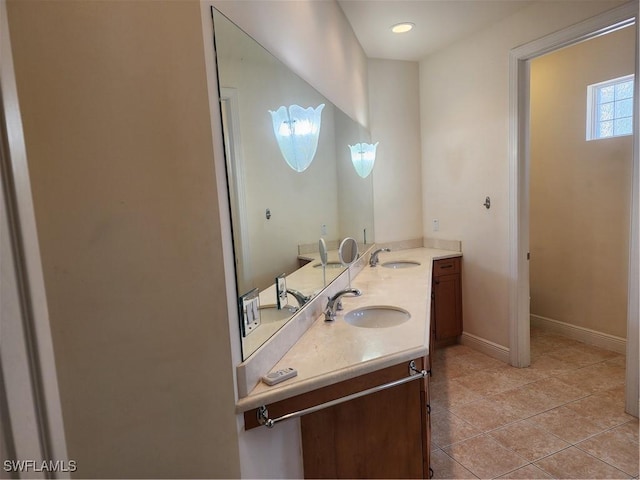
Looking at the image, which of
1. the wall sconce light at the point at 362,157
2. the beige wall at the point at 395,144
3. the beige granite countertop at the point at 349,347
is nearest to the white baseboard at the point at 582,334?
the beige wall at the point at 395,144

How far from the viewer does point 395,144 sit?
368 centimetres

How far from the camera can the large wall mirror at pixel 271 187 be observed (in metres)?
1.21

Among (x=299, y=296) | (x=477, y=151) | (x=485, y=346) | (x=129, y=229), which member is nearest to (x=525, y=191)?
(x=477, y=151)

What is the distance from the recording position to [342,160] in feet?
8.53

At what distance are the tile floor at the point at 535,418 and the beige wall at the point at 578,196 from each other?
0.51 m

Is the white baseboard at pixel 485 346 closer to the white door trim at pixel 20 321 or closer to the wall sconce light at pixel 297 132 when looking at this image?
the wall sconce light at pixel 297 132

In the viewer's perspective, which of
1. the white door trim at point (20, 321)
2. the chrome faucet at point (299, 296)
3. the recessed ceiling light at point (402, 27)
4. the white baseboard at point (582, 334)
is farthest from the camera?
the white baseboard at point (582, 334)

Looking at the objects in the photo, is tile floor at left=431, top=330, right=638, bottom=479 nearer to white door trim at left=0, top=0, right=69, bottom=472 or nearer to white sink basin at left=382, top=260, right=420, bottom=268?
white sink basin at left=382, top=260, right=420, bottom=268

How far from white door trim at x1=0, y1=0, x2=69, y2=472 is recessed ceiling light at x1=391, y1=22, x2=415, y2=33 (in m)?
2.88

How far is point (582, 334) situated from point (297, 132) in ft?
11.2

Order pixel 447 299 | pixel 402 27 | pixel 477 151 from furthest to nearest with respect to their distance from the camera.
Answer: pixel 447 299, pixel 477 151, pixel 402 27

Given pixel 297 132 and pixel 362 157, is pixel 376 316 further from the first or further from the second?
pixel 362 157

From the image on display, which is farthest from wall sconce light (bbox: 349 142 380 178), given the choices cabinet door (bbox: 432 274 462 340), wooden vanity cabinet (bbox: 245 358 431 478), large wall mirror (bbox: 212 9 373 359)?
wooden vanity cabinet (bbox: 245 358 431 478)

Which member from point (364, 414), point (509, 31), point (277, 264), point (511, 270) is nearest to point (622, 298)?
Answer: point (511, 270)
